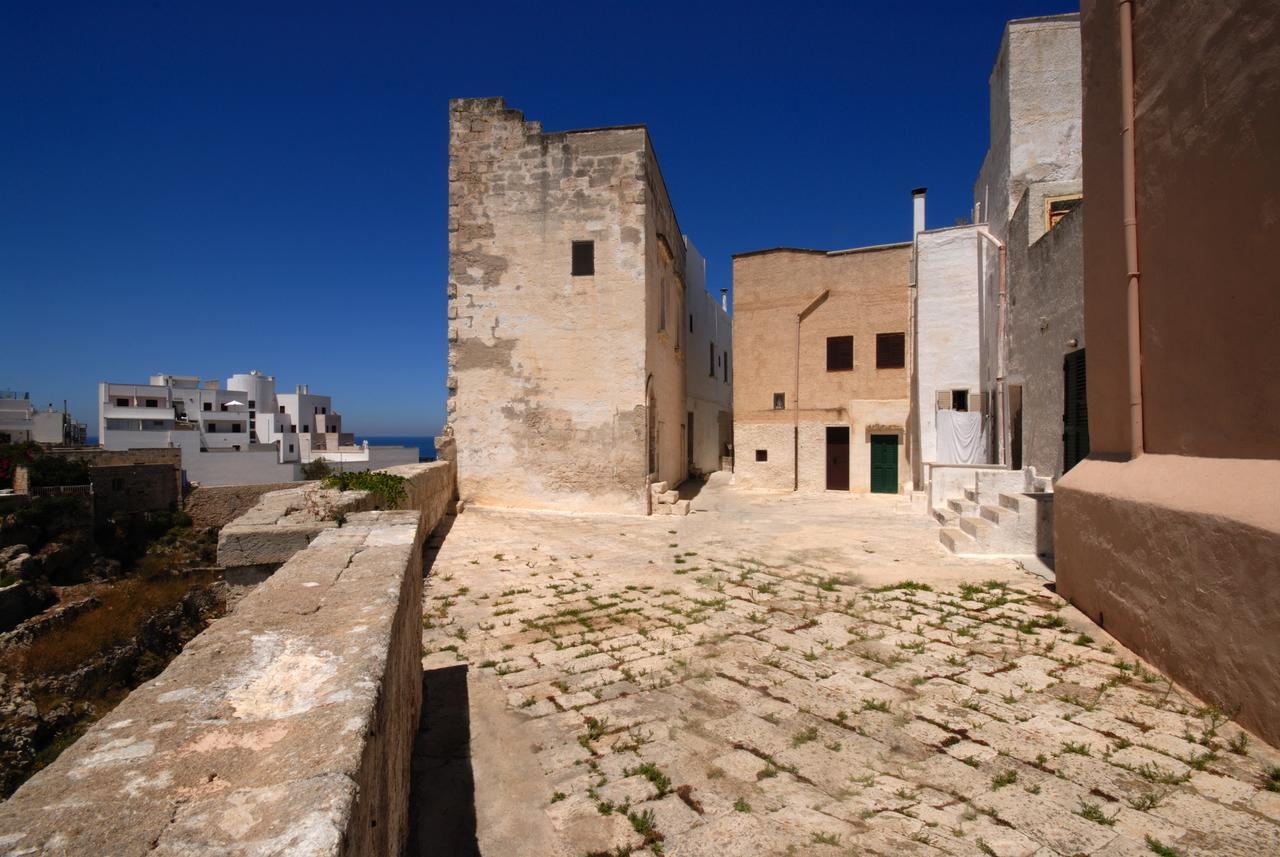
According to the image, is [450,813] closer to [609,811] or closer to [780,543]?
[609,811]

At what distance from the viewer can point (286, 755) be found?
4.52ft

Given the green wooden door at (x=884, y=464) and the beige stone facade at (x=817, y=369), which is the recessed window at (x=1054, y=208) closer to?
the beige stone facade at (x=817, y=369)

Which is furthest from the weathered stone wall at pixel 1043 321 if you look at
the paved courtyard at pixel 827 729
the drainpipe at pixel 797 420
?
the drainpipe at pixel 797 420

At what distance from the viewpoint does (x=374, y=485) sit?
6367mm

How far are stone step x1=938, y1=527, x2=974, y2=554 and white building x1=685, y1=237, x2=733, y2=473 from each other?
35.8 feet

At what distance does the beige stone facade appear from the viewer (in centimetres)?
1597

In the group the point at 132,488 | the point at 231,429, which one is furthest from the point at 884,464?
the point at 231,429

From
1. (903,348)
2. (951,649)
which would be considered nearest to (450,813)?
(951,649)

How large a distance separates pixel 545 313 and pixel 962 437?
9.32 meters

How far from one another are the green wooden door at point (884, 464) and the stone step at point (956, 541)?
7756 mm

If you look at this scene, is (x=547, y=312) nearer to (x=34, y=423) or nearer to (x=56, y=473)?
(x=56, y=473)

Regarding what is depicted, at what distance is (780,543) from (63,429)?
2808 inches

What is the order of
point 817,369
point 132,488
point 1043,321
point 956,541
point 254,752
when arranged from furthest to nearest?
1. point 132,488
2. point 817,369
3. point 1043,321
4. point 956,541
5. point 254,752

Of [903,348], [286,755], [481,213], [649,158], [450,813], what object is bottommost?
[450,813]
